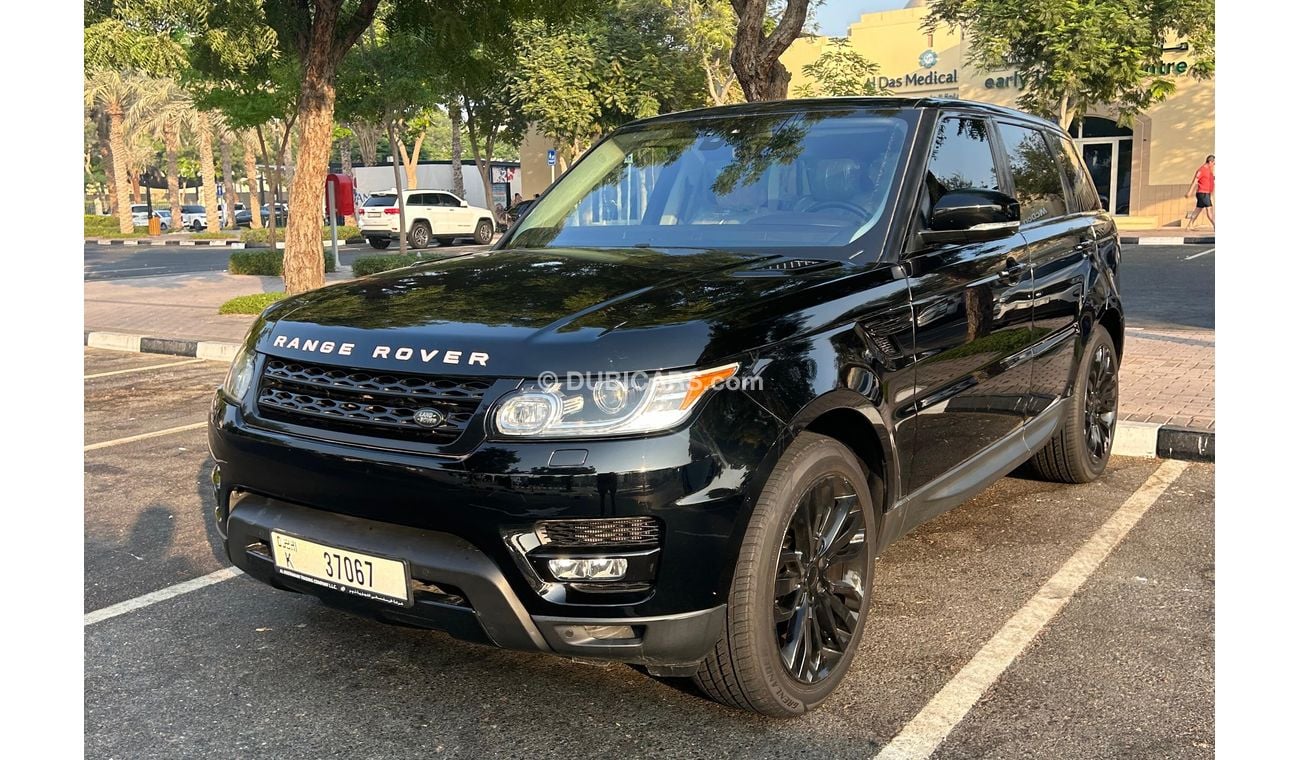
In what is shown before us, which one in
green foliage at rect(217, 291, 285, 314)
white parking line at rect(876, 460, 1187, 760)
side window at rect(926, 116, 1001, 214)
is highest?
side window at rect(926, 116, 1001, 214)

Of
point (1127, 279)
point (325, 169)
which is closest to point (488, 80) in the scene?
point (325, 169)

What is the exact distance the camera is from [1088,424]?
5.47 meters

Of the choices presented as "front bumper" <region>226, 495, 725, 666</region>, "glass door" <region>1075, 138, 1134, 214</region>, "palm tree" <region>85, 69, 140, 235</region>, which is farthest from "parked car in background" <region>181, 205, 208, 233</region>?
"front bumper" <region>226, 495, 725, 666</region>

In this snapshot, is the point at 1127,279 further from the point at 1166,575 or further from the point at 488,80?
the point at 1166,575

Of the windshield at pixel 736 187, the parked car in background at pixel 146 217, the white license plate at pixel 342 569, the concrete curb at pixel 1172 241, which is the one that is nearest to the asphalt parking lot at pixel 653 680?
the white license plate at pixel 342 569

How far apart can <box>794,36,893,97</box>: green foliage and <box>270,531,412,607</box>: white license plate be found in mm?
29725

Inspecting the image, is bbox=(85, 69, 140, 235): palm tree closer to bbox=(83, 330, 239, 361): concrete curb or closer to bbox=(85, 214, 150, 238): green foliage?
bbox=(85, 214, 150, 238): green foliage

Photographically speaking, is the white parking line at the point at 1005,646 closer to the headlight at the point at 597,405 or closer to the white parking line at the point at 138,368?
the headlight at the point at 597,405

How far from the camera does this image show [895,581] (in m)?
4.28

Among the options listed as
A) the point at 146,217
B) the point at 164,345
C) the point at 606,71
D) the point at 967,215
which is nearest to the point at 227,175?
the point at 146,217

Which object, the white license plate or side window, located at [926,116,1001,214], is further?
side window, located at [926,116,1001,214]

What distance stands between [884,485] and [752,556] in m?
0.80

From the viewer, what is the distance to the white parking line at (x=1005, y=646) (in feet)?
10.0

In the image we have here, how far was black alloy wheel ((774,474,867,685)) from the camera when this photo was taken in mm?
3059
